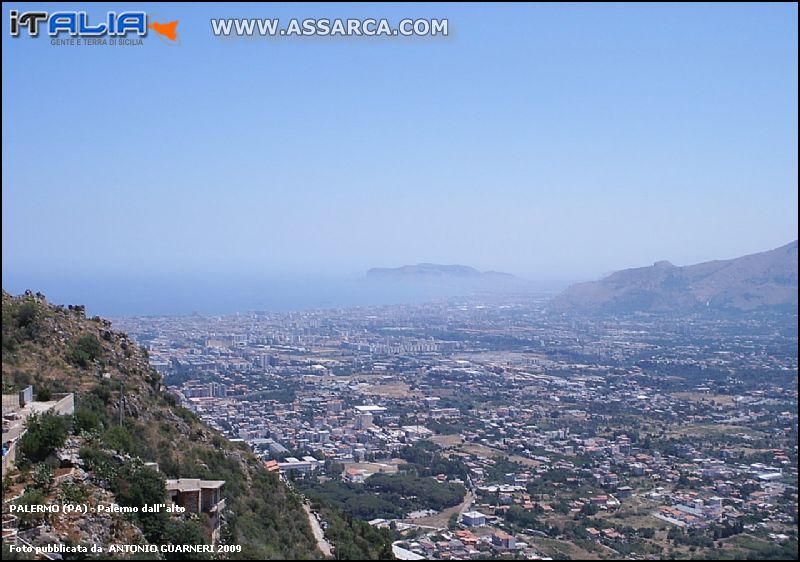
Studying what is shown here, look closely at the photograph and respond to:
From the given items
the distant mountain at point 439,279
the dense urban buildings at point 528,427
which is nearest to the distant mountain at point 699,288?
the dense urban buildings at point 528,427

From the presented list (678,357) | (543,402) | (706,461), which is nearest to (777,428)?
(706,461)

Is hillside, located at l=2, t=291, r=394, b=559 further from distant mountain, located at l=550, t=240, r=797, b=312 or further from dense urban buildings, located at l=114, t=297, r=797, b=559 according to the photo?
distant mountain, located at l=550, t=240, r=797, b=312


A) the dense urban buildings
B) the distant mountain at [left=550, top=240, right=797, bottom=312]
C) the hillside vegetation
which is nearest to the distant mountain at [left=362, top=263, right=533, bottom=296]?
the distant mountain at [left=550, top=240, right=797, bottom=312]

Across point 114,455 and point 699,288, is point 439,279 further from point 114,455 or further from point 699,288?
point 114,455

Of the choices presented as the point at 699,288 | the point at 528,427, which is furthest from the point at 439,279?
the point at 528,427

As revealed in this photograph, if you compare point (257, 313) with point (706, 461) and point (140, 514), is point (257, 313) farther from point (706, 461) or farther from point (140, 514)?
point (140, 514)
